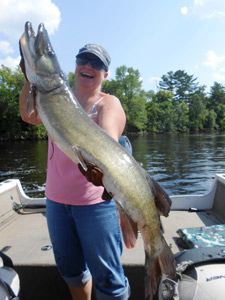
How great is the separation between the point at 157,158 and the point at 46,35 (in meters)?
21.0

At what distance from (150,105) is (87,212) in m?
71.4

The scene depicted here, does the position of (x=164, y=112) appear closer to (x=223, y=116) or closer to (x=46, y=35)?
(x=223, y=116)

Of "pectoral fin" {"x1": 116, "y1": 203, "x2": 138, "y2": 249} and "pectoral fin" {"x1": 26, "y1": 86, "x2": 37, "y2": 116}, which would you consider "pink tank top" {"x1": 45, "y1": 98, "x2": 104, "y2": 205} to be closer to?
"pectoral fin" {"x1": 116, "y1": 203, "x2": 138, "y2": 249}

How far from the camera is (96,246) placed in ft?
6.48

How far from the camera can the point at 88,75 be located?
7.19 feet

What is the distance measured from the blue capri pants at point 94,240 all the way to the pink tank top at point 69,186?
0.06 m

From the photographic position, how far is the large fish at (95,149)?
69.2 inches

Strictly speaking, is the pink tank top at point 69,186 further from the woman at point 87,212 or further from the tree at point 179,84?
the tree at point 179,84

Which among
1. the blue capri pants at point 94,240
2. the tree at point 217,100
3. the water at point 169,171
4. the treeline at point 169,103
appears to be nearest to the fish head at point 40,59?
the blue capri pants at point 94,240

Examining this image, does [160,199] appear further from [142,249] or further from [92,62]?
[142,249]

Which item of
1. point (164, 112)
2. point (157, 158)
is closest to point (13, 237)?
point (157, 158)

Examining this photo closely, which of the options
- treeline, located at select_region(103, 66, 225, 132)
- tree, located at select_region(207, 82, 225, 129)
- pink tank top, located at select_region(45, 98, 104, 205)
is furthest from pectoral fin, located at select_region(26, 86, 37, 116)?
tree, located at select_region(207, 82, 225, 129)

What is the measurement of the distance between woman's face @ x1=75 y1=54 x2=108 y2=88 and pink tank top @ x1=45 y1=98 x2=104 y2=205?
0.29 meters

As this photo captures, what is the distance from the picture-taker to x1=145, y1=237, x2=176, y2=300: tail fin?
178cm
